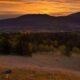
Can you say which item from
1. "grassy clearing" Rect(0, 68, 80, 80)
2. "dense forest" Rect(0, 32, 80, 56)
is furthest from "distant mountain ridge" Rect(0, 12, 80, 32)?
"grassy clearing" Rect(0, 68, 80, 80)

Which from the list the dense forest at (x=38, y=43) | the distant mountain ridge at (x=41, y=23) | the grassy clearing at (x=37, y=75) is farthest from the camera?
the distant mountain ridge at (x=41, y=23)

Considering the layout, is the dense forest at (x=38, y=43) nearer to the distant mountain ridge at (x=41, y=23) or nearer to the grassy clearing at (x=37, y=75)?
the distant mountain ridge at (x=41, y=23)

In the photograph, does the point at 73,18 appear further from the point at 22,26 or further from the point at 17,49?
the point at 17,49

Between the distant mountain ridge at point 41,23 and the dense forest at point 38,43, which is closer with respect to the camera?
the dense forest at point 38,43

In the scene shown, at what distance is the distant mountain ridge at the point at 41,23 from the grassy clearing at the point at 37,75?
1800 centimetres

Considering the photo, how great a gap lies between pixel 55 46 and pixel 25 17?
316 inches

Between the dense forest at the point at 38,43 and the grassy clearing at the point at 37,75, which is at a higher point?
the grassy clearing at the point at 37,75

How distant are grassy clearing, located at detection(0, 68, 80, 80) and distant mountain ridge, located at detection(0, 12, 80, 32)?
709 inches

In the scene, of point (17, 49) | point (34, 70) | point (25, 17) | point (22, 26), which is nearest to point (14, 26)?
point (22, 26)

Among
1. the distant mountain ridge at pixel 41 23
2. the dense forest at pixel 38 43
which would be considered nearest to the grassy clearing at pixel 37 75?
the dense forest at pixel 38 43

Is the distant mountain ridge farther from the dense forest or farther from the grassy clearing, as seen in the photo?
the grassy clearing

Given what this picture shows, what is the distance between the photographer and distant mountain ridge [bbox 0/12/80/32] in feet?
114

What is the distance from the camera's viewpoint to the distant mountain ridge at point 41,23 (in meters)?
34.8

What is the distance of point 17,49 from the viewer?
29.5m
